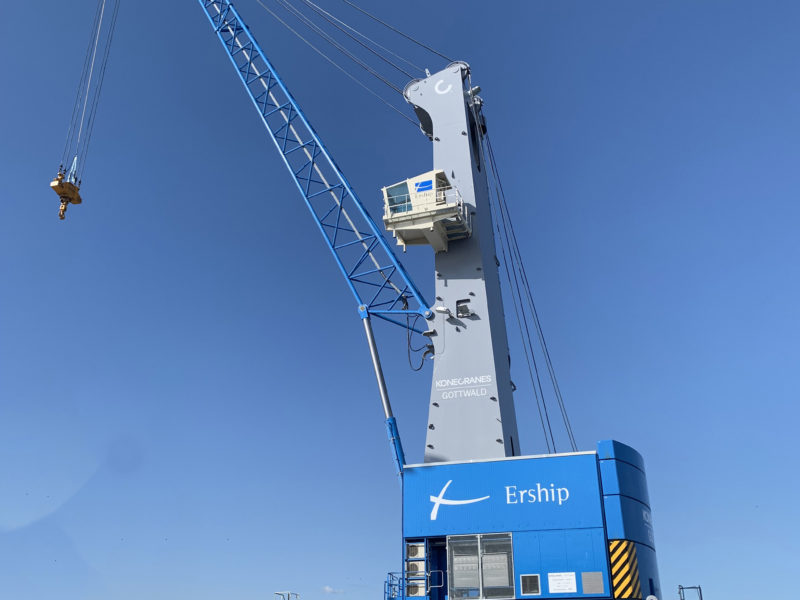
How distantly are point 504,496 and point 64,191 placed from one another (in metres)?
28.4

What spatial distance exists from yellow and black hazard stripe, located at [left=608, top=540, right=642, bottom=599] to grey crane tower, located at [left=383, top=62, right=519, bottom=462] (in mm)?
5475

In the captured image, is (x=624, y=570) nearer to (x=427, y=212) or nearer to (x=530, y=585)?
(x=530, y=585)

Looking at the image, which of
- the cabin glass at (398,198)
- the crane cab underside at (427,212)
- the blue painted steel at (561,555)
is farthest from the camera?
the cabin glass at (398,198)

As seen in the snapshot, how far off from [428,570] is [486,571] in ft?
7.51

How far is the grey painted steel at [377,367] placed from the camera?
28047 millimetres

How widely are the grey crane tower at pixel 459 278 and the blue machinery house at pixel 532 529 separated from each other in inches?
97.2

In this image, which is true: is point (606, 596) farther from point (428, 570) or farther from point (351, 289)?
point (351, 289)

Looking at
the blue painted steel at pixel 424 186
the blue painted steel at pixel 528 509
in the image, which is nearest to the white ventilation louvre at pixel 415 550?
the blue painted steel at pixel 528 509

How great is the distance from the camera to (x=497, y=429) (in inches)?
969

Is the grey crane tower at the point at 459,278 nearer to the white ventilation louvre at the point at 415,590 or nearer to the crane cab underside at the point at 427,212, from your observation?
the crane cab underside at the point at 427,212

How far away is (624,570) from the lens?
1973 centimetres

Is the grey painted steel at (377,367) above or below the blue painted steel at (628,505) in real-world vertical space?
above

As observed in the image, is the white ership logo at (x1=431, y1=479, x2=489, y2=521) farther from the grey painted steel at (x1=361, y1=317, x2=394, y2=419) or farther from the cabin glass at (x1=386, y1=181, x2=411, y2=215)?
the cabin glass at (x1=386, y1=181, x2=411, y2=215)

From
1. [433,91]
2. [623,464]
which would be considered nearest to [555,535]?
[623,464]
